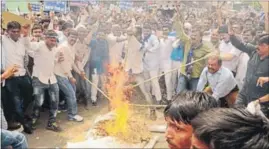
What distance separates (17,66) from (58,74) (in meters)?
0.41

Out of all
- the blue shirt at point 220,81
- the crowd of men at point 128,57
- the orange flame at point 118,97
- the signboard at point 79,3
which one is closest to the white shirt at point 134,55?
the crowd of men at point 128,57

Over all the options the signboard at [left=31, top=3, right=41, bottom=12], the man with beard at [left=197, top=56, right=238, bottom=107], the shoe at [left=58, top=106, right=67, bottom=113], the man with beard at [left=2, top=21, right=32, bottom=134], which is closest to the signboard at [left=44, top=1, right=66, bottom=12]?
the signboard at [left=31, top=3, right=41, bottom=12]

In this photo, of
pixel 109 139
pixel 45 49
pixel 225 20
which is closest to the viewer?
pixel 109 139

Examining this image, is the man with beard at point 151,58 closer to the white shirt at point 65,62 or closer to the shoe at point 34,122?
the white shirt at point 65,62

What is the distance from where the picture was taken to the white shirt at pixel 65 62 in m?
3.47

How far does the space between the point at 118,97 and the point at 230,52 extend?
121 centimetres


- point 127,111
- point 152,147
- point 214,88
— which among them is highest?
point 214,88

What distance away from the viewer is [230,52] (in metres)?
3.68

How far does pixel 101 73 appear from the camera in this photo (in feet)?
12.3

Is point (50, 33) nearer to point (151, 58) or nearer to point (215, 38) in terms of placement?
point (151, 58)

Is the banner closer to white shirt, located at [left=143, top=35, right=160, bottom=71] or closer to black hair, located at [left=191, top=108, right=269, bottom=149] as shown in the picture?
white shirt, located at [left=143, top=35, right=160, bottom=71]

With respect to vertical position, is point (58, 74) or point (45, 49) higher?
point (45, 49)

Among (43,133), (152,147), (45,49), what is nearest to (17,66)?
(45,49)

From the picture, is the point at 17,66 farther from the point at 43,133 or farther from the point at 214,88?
the point at 214,88
